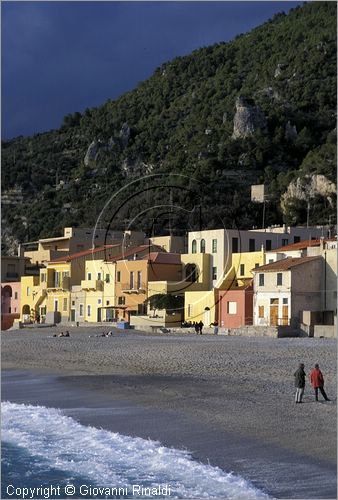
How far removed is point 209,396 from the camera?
21875 mm

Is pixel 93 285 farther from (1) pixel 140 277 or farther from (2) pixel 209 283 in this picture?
(2) pixel 209 283

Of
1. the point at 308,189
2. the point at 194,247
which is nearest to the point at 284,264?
the point at 194,247

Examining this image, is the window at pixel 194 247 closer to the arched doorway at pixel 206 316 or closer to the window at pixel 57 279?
the arched doorway at pixel 206 316

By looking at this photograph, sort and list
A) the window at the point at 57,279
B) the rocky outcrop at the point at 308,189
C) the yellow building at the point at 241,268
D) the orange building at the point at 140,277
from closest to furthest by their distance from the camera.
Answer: the yellow building at the point at 241,268, the orange building at the point at 140,277, the window at the point at 57,279, the rocky outcrop at the point at 308,189

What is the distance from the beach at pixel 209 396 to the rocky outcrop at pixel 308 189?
49210 millimetres

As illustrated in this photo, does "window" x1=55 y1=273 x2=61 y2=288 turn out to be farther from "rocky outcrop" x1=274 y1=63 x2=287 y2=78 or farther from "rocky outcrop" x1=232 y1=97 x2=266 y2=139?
"rocky outcrop" x1=274 y1=63 x2=287 y2=78

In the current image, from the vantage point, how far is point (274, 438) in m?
16.4

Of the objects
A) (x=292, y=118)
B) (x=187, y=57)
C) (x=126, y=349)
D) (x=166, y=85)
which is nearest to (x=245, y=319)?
(x=126, y=349)

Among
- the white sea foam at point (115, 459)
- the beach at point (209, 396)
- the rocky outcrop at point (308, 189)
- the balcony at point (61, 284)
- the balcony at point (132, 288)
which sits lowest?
the white sea foam at point (115, 459)

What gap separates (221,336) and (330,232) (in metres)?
24.9

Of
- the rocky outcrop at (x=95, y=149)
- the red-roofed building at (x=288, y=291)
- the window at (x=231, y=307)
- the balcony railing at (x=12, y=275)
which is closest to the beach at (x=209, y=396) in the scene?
the red-roofed building at (x=288, y=291)

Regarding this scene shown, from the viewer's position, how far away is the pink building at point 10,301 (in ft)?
215

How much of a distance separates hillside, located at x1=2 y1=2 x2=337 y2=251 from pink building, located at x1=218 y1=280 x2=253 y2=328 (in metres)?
32.2

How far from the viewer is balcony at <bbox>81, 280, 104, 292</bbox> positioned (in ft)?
186
